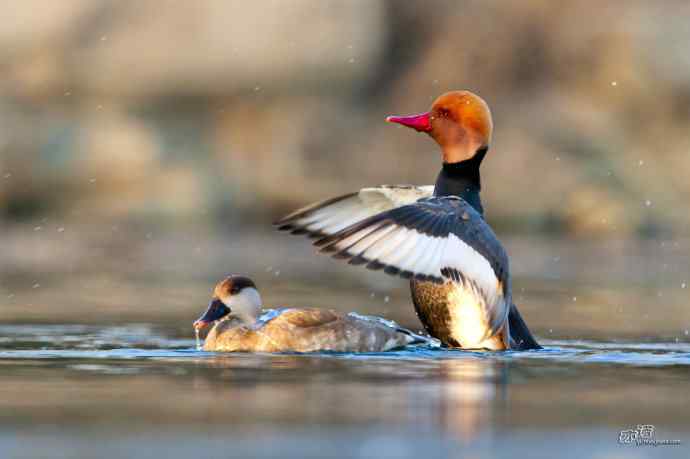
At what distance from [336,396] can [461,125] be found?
9.56 ft

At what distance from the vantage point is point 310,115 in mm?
18703

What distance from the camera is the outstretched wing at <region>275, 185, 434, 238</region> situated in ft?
23.6

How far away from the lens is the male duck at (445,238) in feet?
21.2

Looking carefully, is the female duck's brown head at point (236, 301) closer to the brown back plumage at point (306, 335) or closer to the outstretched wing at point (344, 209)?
the brown back plumage at point (306, 335)

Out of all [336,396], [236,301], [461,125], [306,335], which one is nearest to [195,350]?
[236,301]

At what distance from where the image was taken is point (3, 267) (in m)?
12.9

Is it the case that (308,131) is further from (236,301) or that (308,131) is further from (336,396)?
(336,396)

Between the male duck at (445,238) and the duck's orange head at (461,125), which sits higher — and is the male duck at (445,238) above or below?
below

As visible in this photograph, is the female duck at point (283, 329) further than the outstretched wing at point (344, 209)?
No

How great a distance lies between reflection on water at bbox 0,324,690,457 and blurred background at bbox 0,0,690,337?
29.8 ft

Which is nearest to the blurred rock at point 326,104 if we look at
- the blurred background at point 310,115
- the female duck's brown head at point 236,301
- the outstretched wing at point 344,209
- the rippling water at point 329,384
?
the blurred background at point 310,115

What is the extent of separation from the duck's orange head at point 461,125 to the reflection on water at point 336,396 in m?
1.12

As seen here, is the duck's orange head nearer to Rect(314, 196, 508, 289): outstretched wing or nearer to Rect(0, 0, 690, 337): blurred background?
Rect(314, 196, 508, 289): outstretched wing

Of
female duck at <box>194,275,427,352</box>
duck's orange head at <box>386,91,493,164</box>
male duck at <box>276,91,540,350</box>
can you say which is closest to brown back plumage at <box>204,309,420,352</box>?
female duck at <box>194,275,427,352</box>
